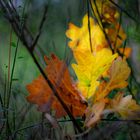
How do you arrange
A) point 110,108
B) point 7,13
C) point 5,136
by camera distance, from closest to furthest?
point 7,13, point 110,108, point 5,136

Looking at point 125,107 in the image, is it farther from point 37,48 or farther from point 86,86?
point 37,48

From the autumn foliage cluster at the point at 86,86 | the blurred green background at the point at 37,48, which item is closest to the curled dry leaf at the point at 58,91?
the autumn foliage cluster at the point at 86,86

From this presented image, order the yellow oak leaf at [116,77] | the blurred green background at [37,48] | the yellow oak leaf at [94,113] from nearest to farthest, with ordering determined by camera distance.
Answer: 1. the yellow oak leaf at [94,113]
2. the yellow oak leaf at [116,77]
3. the blurred green background at [37,48]

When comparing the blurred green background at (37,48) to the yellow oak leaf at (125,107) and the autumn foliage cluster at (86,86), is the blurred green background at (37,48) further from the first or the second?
the yellow oak leaf at (125,107)

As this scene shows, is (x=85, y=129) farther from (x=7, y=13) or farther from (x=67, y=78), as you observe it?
(x=7, y=13)

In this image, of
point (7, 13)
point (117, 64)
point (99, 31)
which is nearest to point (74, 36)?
point (99, 31)

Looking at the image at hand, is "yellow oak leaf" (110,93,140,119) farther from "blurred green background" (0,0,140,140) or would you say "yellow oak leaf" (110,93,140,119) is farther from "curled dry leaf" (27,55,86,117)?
"blurred green background" (0,0,140,140)
